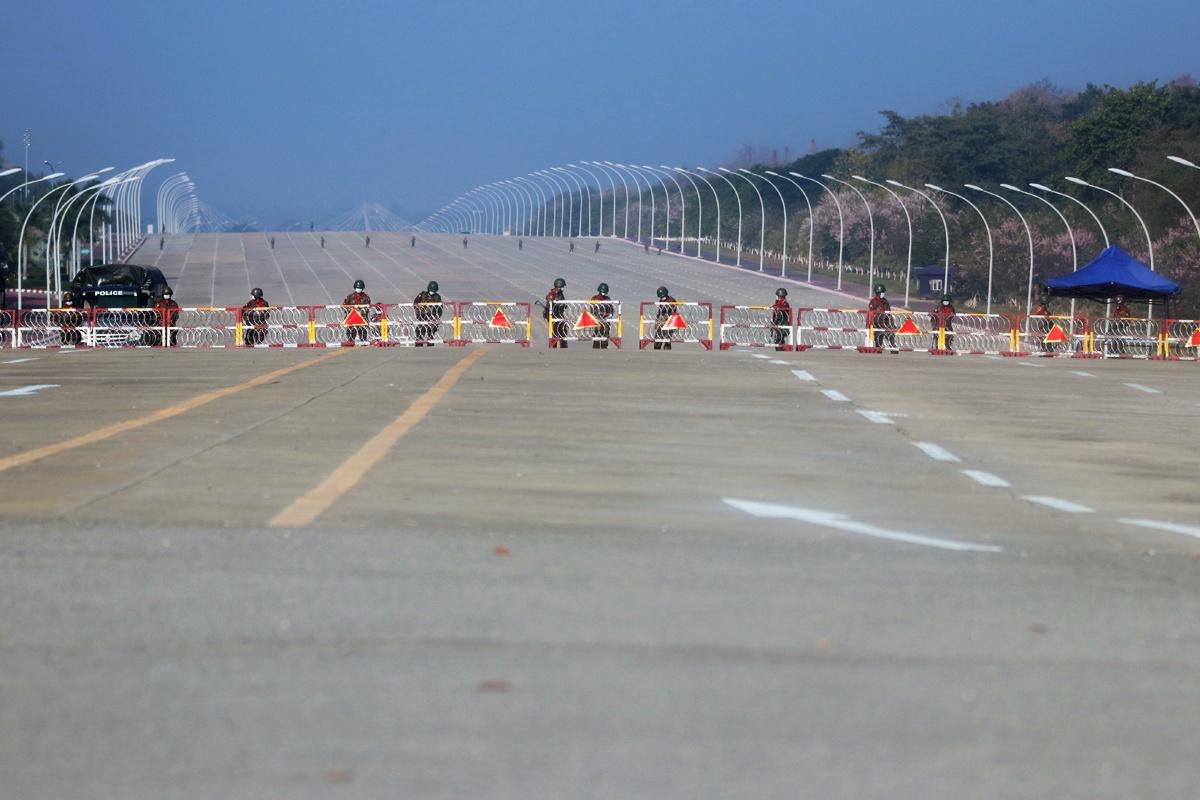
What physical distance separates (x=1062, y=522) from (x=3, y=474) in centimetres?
719

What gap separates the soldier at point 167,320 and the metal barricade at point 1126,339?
76.3 ft

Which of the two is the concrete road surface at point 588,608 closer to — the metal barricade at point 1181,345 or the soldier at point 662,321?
the soldier at point 662,321

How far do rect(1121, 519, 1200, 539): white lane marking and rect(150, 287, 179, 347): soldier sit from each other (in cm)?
3578

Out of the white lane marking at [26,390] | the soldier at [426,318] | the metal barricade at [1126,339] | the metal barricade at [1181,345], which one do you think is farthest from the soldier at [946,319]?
the white lane marking at [26,390]

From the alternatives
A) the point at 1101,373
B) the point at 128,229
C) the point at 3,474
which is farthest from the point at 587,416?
the point at 128,229

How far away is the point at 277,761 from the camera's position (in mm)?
5348

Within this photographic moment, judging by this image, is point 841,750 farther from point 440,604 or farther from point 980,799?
point 440,604

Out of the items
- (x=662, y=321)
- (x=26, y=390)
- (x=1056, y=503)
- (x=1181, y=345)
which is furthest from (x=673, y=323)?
(x=1056, y=503)

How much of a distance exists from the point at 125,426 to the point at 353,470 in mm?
4598

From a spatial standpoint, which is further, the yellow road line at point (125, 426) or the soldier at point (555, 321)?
the soldier at point (555, 321)

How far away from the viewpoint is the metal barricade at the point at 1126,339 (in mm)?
46031

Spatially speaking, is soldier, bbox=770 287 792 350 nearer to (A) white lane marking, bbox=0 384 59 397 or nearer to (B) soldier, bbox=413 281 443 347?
(B) soldier, bbox=413 281 443 347

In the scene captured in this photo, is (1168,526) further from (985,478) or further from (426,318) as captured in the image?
(426,318)

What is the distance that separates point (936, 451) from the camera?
1641 cm
